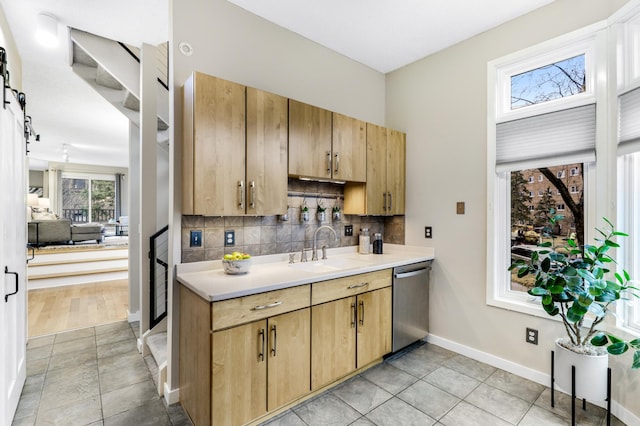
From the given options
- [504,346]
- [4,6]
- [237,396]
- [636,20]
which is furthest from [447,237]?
[4,6]

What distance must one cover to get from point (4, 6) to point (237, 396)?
3365 millimetres

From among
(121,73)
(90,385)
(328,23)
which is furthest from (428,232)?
(121,73)

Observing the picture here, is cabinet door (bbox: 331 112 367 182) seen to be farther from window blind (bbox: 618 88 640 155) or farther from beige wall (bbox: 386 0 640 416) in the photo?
window blind (bbox: 618 88 640 155)

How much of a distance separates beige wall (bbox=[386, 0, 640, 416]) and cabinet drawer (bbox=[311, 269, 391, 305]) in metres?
0.84

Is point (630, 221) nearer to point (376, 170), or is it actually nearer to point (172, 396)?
point (376, 170)

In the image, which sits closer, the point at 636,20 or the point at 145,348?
the point at 636,20

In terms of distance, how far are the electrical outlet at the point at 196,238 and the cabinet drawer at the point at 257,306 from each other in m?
0.69

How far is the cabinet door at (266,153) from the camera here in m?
2.19

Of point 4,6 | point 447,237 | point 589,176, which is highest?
point 4,6

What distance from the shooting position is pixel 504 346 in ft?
8.68

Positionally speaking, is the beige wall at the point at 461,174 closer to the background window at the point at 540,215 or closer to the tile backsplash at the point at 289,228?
the background window at the point at 540,215

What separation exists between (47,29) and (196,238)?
2233mm

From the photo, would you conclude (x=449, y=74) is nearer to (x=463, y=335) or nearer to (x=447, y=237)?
(x=447, y=237)

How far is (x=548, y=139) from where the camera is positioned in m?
2.40
